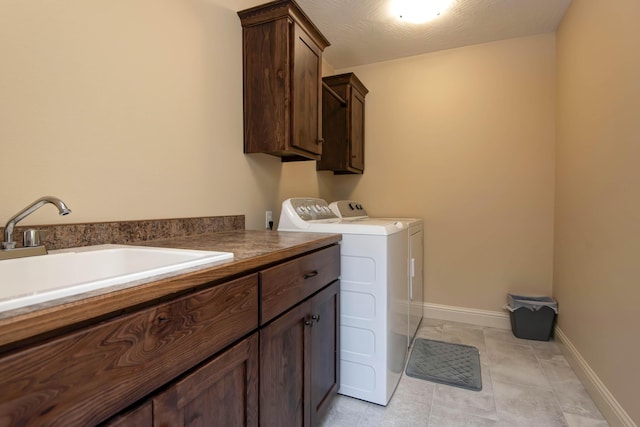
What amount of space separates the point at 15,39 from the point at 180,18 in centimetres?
71

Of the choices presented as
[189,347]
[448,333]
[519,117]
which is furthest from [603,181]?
[189,347]

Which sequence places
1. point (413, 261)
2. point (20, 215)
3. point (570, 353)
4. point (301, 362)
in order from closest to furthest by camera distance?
point (20, 215) < point (301, 362) < point (570, 353) < point (413, 261)

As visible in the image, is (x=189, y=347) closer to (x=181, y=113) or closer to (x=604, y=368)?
(x=181, y=113)

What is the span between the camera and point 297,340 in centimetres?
118

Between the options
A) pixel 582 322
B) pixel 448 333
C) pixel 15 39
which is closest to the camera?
pixel 15 39

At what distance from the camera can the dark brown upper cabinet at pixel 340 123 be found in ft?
9.06

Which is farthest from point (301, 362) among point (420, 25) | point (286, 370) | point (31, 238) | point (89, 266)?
point (420, 25)

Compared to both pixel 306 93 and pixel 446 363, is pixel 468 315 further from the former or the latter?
pixel 306 93

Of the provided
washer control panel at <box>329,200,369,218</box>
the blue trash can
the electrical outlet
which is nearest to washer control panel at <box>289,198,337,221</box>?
washer control panel at <box>329,200,369,218</box>

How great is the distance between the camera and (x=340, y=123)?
9.27 ft

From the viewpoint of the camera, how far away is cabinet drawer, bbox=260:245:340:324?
100 centimetres

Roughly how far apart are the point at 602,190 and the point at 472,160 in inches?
47.3

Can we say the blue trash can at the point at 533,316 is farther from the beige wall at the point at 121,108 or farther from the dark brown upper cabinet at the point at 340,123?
the beige wall at the point at 121,108

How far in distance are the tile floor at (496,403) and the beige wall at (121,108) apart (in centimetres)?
132
